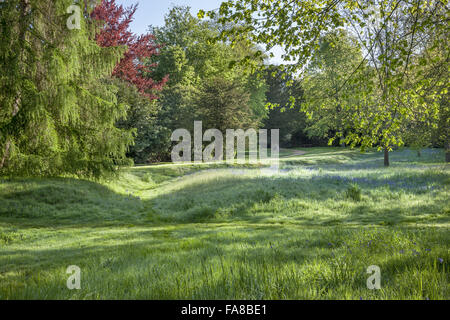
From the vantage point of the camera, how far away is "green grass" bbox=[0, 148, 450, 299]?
247cm

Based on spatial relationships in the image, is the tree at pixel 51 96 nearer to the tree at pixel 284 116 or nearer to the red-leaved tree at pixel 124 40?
the red-leaved tree at pixel 124 40

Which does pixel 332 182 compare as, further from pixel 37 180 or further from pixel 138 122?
pixel 138 122

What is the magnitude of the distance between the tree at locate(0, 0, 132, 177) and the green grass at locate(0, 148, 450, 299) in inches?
62.4

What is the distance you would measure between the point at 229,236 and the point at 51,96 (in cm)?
1004

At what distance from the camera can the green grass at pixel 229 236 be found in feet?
8.11

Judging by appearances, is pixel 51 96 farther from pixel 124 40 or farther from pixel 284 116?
pixel 284 116

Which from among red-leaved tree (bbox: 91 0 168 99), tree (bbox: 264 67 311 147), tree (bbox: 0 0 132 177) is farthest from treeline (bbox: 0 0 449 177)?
tree (bbox: 264 67 311 147)

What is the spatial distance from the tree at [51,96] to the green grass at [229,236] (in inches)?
62.4

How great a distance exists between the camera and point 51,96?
443 inches

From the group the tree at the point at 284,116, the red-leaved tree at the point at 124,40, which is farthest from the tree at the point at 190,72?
the tree at the point at 284,116

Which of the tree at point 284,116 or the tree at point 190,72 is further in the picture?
the tree at point 284,116

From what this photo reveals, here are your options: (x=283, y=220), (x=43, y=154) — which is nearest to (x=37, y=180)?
(x=43, y=154)

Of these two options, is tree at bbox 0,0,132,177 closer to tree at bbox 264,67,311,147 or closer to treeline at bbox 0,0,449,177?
treeline at bbox 0,0,449,177

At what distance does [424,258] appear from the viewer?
121 inches
